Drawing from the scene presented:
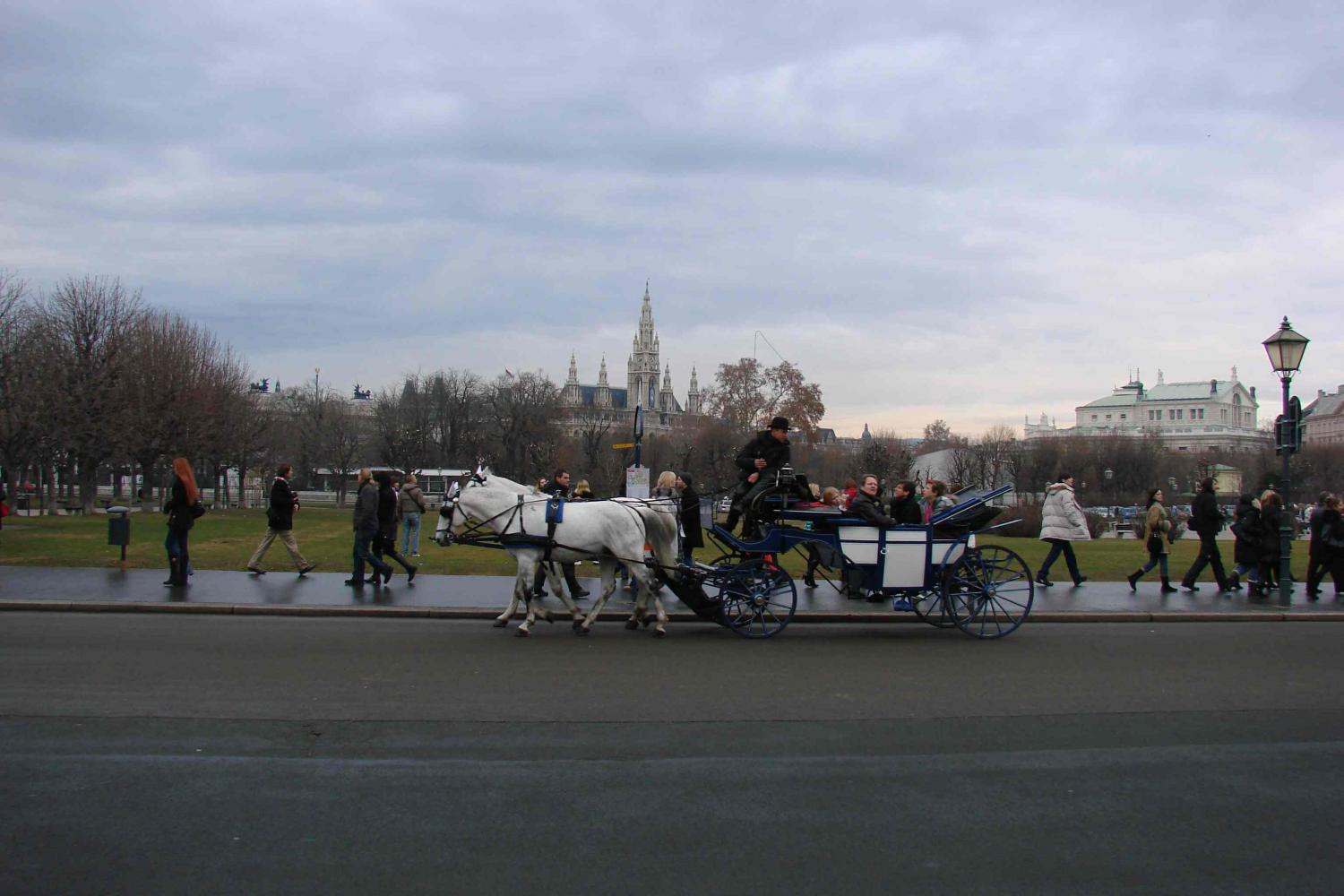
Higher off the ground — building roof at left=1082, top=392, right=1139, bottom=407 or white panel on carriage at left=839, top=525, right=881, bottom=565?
building roof at left=1082, top=392, right=1139, bottom=407

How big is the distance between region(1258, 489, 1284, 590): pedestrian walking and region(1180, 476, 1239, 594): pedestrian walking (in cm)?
67

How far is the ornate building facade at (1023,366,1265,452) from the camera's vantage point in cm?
14838

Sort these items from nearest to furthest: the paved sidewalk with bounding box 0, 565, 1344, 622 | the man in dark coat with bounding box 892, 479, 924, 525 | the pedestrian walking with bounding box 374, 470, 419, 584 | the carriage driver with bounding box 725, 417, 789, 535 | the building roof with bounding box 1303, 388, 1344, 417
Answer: the carriage driver with bounding box 725, 417, 789, 535 → the paved sidewalk with bounding box 0, 565, 1344, 622 → the man in dark coat with bounding box 892, 479, 924, 525 → the pedestrian walking with bounding box 374, 470, 419, 584 → the building roof with bounding box 1303, 388, 1344, 417

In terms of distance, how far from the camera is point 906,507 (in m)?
15.1

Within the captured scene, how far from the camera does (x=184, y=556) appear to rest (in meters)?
16.0

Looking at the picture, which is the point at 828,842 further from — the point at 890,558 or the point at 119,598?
the point at 119,598

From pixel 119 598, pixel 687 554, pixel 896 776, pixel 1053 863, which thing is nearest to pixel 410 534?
pixel 119 598

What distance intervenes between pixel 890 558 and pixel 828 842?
7.49 m

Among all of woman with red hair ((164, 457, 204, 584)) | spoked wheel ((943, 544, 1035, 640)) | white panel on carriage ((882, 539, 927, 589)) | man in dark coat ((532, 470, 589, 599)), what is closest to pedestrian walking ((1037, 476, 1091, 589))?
spoked wheel ((943, 544, 1035, 640))

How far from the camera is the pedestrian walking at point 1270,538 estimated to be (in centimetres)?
1777

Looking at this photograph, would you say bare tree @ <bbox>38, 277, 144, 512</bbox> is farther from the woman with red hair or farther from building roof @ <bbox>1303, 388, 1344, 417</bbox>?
building roof @ <bbox>1303, 388, 1344, 417</bbox>

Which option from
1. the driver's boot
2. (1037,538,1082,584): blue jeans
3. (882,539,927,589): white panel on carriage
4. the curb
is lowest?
the curb

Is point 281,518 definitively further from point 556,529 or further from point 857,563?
point 857,563

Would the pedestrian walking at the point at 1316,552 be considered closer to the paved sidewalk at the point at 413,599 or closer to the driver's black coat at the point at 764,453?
the paved sidewalk at the point at 413,599
